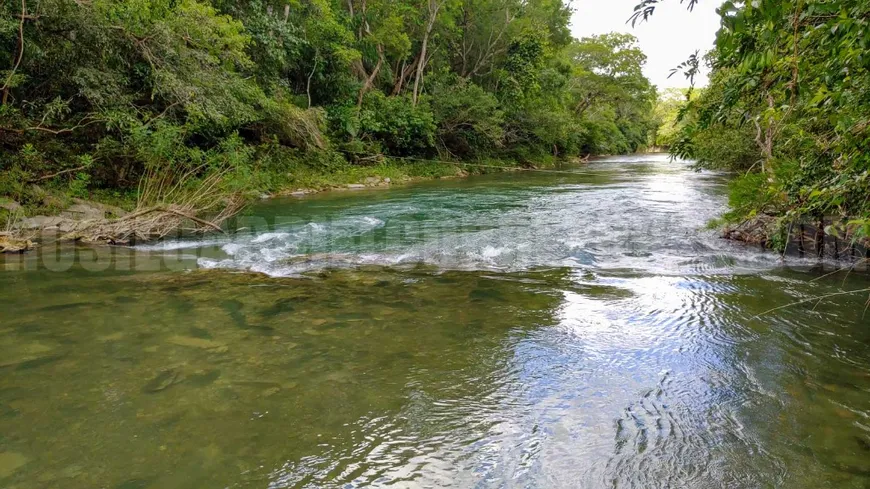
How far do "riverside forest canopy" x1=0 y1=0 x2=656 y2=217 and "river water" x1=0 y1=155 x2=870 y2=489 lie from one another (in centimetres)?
437

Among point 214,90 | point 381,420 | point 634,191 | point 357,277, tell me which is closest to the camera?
point 381,420

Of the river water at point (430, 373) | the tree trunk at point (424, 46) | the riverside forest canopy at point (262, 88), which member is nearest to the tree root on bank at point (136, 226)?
the river water at point (430, 373)

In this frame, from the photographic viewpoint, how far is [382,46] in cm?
2184

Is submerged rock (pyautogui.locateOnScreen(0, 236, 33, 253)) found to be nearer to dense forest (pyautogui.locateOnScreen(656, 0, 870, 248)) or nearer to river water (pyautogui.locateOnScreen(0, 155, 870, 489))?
river water (pyautogui.locateOnScreen(0, 155, 870, 489))

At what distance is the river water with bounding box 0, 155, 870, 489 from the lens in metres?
2.62

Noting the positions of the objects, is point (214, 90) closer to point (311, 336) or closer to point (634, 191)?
point (311, 336)

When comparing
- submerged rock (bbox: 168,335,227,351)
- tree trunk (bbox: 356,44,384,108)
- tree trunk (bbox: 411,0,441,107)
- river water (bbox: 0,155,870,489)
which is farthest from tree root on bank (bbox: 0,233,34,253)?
tree trunk (bbox: 411,0,441,107)

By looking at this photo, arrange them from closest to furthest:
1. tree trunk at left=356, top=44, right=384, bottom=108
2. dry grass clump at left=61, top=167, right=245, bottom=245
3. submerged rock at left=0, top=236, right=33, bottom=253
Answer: submerged rock at left=0, top=236, right=33, bottom=253 < dry grass clump at left=61, top=167, right=245, bottom=245 < tree trunk at left=356, top=44, right=384, bottom=108

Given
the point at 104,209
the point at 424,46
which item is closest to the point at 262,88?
the point at 104,209

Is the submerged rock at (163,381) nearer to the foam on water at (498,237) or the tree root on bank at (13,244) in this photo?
the foam on water at (498,237)

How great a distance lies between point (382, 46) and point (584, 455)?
21866mm

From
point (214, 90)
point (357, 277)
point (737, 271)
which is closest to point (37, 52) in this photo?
point (214, 90)

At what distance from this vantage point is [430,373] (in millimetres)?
3650

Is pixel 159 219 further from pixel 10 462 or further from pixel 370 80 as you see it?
pixel 370 80
